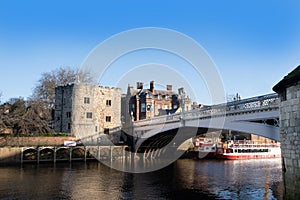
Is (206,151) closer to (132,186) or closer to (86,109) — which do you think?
(86,109)

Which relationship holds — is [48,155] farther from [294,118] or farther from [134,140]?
[294,118]

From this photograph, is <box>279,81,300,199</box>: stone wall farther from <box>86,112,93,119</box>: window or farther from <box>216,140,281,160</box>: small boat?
<box>86,112,93,119</box>: window

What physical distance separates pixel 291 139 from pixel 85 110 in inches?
1510

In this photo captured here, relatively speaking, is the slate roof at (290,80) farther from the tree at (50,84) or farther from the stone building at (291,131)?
the tree at (50,84)

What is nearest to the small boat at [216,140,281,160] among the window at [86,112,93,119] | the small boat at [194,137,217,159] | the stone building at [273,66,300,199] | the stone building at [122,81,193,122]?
the small boat at [194,137,217,159]

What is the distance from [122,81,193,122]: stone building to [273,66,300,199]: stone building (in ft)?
157

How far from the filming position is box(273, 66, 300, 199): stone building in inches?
413

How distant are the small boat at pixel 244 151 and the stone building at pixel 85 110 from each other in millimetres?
17217

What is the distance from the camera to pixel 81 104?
46.0 m

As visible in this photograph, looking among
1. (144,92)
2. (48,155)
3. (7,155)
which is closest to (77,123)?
(48,155)

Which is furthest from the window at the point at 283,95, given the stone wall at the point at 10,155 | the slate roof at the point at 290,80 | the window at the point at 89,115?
the window at the point at 89,115

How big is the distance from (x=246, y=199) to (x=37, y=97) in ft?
137

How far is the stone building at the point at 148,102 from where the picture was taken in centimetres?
6234

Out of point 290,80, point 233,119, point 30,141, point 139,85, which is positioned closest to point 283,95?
point 290,80
